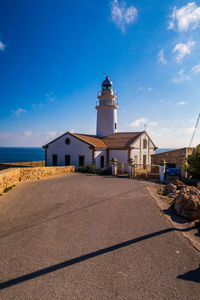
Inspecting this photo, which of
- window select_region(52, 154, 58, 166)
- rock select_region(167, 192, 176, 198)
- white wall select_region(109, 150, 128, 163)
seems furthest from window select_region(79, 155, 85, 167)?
rock select_region(167, 192, 176, 198)

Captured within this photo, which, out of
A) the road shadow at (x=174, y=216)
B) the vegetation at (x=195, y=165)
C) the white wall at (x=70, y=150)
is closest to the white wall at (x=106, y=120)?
the white wall at (x=70, y=150)

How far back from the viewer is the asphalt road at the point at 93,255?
10.9ft

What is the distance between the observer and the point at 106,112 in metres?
28.4

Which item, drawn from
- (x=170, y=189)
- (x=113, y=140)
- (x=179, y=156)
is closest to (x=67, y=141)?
(x=113, y=140)

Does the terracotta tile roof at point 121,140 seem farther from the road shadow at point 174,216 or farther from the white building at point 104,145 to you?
the road shadow at point 174,216

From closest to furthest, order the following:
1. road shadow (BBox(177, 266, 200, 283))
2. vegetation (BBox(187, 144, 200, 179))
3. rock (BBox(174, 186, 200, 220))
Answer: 1. road shadow (BBox(177, 266, 200, 283))
2. rock (BBox(174, 186, 200, 220))
3. vegetation (BBox(187, 144, 200, 179))

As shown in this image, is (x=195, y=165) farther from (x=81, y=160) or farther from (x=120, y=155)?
(x=81, y=160)

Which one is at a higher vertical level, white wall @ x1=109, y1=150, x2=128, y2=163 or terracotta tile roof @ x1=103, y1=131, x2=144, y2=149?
terracotta tile roof @ x1=103, y1=131, x2=144, y2=149

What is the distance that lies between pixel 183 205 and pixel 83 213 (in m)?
4.20

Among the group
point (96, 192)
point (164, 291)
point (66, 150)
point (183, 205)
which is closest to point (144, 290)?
point (164, 291)

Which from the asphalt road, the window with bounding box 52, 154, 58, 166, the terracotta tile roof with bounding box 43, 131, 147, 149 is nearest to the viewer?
the asphalt road

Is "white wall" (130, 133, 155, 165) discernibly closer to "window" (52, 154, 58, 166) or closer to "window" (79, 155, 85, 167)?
"window" (79, 155, 85, 167)

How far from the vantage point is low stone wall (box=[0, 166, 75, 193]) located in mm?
10930

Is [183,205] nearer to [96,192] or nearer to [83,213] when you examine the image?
[83,213]
